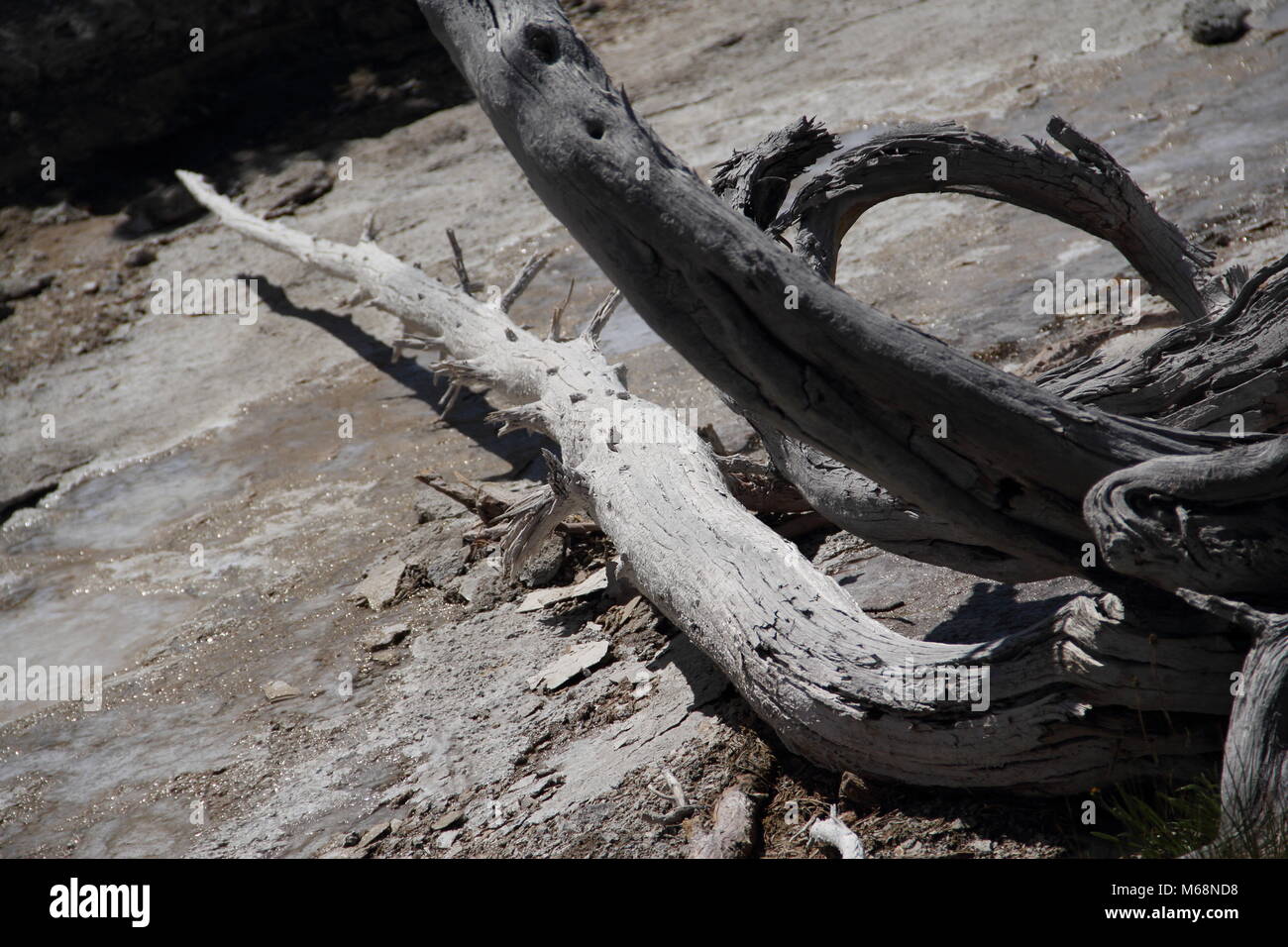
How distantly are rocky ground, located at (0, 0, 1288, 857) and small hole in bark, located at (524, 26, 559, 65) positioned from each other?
6.25ft

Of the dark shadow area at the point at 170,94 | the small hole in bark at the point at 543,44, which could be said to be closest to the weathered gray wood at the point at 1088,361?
the small hole in bark at the point at 543,44

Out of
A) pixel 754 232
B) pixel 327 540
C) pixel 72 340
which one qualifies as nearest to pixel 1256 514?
pixel 754 232

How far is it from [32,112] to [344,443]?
21.8 feet

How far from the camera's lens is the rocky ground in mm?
3260

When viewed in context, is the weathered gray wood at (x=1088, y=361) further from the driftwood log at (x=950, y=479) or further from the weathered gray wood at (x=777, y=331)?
the weathered gray wood at (x=777, y=331)

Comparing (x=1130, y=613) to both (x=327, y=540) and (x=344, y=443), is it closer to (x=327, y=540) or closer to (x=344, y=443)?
(x=327, y=540)

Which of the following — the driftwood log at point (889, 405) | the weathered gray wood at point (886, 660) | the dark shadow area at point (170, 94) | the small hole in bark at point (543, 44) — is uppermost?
the dark shadow area at point (170, 94)

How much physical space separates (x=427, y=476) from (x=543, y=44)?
10.1 feet

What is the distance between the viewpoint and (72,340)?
8.26 meters

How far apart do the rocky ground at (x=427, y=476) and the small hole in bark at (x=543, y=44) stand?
1.90 m

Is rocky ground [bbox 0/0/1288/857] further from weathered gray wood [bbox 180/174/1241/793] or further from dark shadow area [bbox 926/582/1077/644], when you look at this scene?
weathered gray wood [bbox 180/174/1241/793]

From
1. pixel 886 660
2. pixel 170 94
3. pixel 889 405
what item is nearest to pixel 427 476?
pixel 886 660

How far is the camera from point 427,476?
5207mm

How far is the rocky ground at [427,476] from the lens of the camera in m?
3.26
